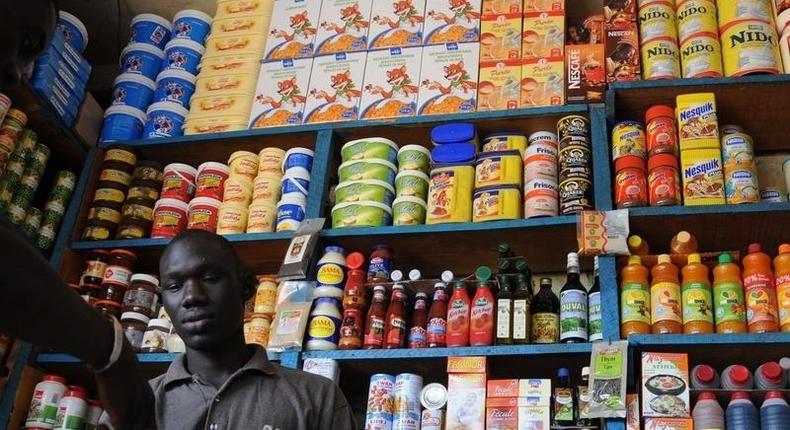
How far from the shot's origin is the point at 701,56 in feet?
9.12

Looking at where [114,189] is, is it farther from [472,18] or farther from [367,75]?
[472,18]

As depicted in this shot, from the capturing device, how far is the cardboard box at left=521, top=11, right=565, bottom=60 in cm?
300

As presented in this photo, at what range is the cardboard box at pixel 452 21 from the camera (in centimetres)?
312

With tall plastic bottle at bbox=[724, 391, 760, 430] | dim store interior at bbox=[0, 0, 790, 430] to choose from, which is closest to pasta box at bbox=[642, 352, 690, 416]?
dim store interior at bbox=[0, 0, 790, 430]

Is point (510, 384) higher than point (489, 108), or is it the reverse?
point (489, 108)

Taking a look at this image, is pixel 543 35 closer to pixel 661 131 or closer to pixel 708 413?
pixel 661 131

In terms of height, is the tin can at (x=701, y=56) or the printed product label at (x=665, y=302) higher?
the tin can at (x=701, y=56)

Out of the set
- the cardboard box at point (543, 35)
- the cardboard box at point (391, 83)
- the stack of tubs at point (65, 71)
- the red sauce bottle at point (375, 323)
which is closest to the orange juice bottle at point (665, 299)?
the red sauce bottle at point (375, 323)

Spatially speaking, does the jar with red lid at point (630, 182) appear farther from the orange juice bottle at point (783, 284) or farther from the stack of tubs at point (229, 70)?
the stack of tubs at point (229, 70)

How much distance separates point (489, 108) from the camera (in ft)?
9.65

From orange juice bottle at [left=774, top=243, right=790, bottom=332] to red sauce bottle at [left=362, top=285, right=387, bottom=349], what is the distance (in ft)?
3.40

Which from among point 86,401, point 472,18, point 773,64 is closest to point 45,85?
point 86,401

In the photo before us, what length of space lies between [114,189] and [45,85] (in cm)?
40

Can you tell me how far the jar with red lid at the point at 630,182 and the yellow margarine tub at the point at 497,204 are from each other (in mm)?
282
